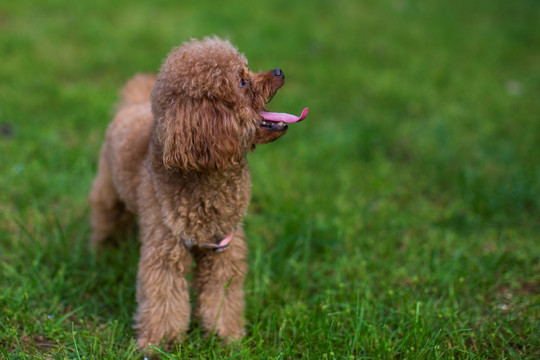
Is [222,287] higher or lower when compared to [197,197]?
lower

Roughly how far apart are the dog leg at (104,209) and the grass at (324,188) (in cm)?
17

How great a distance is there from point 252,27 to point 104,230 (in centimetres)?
470

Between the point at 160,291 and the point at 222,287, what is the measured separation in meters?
0.35

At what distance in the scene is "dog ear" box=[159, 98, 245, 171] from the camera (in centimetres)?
227

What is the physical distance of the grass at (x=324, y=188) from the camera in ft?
9.06

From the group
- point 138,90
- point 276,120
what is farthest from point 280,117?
point 138,90

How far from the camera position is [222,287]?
2814mm

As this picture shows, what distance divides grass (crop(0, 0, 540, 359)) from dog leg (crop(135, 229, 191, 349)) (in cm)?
13

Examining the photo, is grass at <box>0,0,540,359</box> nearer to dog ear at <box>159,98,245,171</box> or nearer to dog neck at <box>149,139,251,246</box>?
dog neck at <box>149,139,251,246</box>

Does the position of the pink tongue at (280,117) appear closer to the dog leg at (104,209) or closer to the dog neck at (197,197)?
the dog neck at (197,197)

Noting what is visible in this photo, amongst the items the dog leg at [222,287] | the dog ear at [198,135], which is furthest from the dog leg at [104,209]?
the dog ear at [198,135]

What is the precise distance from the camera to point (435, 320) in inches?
112

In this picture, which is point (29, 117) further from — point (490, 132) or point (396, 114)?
point (490, 132)

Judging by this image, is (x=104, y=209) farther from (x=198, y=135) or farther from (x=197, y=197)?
(x=198, y=135)
